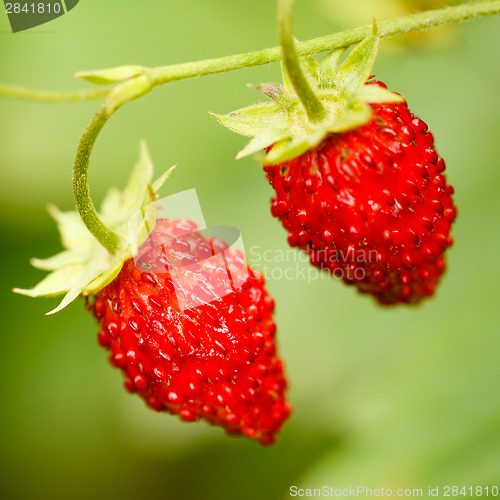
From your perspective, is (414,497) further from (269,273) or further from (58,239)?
(58,239)

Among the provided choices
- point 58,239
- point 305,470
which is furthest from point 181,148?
point 305,470

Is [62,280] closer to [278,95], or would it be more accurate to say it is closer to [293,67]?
[278,95]

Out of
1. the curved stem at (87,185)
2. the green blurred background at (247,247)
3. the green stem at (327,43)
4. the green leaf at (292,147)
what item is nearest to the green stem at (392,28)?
the green stem at (327,43)

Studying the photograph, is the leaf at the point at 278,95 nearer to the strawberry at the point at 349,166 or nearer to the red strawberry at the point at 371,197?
the strawberry at the point at 349,166

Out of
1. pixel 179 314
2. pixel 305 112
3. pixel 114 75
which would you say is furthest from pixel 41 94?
pixel 179 314

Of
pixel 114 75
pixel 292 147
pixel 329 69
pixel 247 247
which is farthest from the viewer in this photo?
pixel 247 247

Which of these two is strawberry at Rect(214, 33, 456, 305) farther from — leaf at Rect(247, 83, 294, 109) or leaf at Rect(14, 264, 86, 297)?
leaf at Rect(14, 264, 86, 297)
